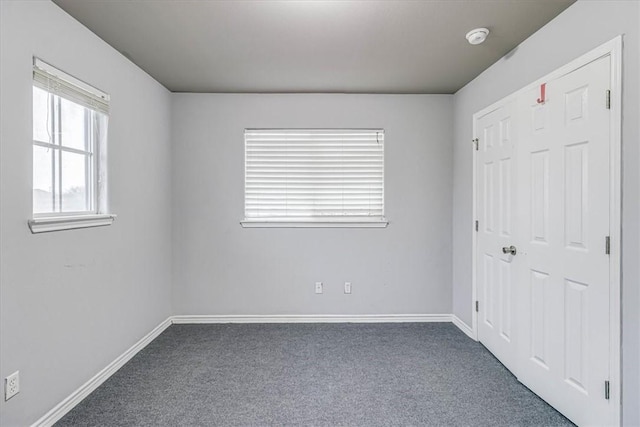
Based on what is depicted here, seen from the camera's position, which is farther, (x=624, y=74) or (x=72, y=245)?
(x=72, y=245)

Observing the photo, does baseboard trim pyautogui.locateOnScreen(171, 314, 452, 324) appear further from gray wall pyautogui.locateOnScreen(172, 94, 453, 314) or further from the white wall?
the white wall

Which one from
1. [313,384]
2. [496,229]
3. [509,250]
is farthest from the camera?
[496,229]

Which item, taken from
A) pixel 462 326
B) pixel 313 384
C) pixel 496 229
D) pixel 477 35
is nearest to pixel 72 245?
pixel 313 384

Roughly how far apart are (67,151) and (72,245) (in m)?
0.61

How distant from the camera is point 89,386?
2.41m

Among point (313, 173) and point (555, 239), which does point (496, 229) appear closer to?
point (555, 239)

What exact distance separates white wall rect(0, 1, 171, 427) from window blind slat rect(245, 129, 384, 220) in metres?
0.98

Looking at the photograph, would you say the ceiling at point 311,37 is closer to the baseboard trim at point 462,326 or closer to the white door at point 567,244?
the white door at point 567,244

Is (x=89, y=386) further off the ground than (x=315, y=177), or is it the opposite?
(x=315, y=177)

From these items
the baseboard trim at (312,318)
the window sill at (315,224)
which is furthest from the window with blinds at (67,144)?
the baseboard trim at (312,318)

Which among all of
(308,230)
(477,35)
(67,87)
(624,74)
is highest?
(477,35)

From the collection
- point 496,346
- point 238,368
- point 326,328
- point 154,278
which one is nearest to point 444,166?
point 496,346

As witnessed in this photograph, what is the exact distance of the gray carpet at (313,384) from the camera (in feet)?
7.07

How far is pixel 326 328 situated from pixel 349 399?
131 cm
